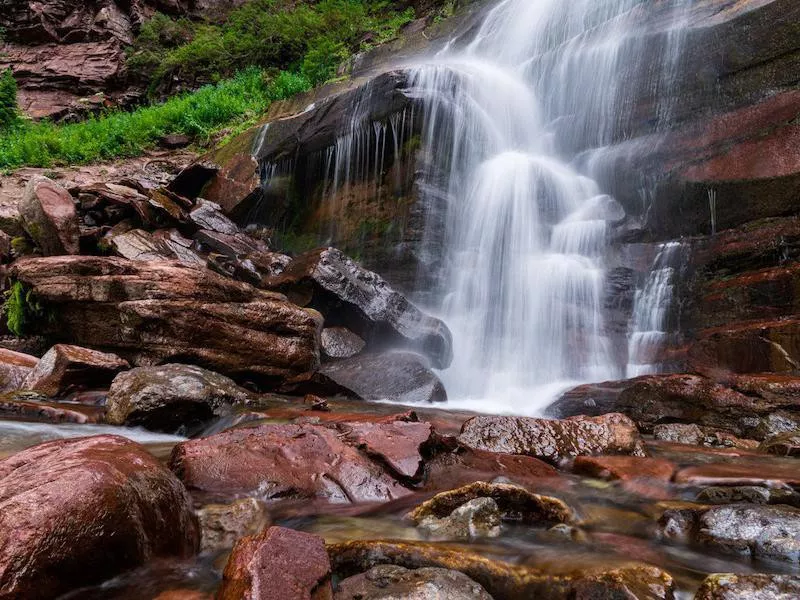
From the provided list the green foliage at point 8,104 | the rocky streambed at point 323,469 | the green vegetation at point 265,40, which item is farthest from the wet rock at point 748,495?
the green foliage at point 8,104

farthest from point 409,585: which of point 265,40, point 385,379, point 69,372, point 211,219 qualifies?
point 265,40

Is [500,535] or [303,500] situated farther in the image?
[303,500]

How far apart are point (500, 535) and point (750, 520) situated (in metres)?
1.30

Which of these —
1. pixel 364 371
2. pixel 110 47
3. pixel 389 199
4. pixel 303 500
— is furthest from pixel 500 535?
pixel 110 47

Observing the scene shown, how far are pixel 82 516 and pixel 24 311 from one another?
6.85 m

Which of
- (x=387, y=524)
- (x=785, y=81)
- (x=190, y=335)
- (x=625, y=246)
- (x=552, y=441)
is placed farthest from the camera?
(x=625, y=246)

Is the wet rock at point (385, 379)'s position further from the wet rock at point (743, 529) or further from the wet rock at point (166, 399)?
the wet rock at point (743, 529)

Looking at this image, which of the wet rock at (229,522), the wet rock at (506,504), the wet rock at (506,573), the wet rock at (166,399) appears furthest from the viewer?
the wet rock at (166,399)

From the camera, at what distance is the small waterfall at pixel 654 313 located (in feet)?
24.8

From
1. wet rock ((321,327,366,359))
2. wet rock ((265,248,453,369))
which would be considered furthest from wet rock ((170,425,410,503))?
wet rock ((265,248,453,369))

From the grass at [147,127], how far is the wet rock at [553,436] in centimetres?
1724

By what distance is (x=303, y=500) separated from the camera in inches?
121

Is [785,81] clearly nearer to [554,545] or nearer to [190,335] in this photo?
[554,545]

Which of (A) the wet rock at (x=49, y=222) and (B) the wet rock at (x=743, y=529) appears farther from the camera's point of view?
(A) the wet rock at (x=49, y=222)
